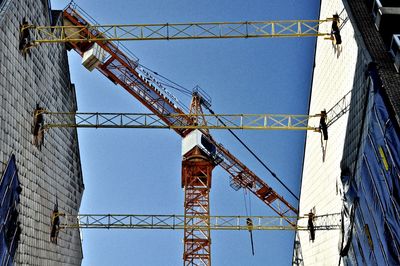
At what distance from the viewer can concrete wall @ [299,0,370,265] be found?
26969 mm

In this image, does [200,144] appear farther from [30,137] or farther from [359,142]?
[359,142]

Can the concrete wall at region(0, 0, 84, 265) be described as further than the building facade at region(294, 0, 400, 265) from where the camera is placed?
Yes

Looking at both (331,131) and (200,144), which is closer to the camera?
(331,131)

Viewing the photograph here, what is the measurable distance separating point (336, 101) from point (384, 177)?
524 inches

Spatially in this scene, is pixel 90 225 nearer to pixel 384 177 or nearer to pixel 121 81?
pixel 121 81

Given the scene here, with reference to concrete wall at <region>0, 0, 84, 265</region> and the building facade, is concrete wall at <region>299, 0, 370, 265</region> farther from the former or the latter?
concrete wall at <region>0, 0, 84, 265</region>

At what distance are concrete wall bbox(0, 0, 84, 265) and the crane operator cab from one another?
15250 millimetres

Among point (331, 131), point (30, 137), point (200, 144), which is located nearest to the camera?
point (30, 137)

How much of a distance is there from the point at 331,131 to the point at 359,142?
9.41m

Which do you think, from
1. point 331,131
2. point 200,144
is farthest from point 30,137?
point 200,144

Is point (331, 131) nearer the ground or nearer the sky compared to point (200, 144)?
nearer the ground

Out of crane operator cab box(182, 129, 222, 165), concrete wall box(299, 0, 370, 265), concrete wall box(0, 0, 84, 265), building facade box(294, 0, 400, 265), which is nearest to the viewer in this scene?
building facade box(294, 0, 400, 265)

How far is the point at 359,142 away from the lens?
968 inches

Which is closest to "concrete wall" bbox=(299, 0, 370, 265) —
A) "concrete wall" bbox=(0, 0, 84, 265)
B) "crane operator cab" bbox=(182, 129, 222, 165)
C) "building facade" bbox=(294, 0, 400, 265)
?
"building facade" bbox=(294, 0, 400, 265)
